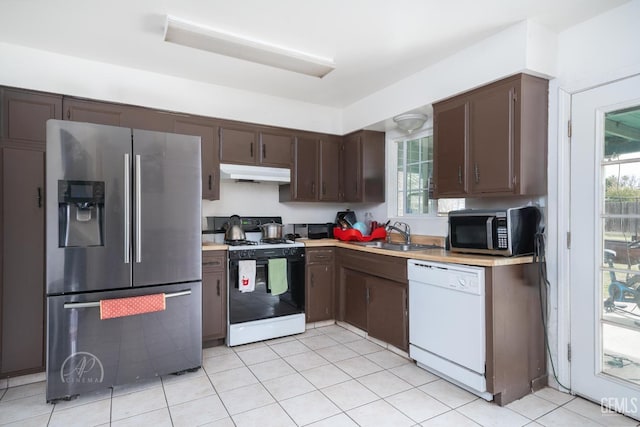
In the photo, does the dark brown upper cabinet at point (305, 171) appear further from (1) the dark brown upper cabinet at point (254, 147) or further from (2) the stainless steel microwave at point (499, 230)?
(2) the stainless steel microwave at point (499, 230)

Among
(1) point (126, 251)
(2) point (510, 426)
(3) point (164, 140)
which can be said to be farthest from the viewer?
(3) point (164, 140)

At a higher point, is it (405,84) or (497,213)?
(405,84)

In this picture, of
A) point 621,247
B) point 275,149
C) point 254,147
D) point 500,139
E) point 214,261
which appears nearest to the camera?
point 621,247

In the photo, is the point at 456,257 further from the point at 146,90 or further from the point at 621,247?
the point at 146,90

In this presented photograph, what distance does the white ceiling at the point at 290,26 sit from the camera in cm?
215

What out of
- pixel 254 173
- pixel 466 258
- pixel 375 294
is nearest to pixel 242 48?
pixel 254 173

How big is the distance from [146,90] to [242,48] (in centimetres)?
121

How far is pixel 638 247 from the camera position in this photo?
2.05m

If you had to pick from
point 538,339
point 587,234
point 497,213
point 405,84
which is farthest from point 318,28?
point 538,339

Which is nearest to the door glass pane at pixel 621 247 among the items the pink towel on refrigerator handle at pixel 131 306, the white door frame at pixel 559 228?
the white door frame at pixel 559 228

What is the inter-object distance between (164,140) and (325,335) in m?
2.35

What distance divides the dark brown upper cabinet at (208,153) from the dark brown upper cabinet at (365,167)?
1.53 metres

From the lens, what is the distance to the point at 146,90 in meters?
3.20

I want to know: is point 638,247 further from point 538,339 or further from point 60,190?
point 60,190
